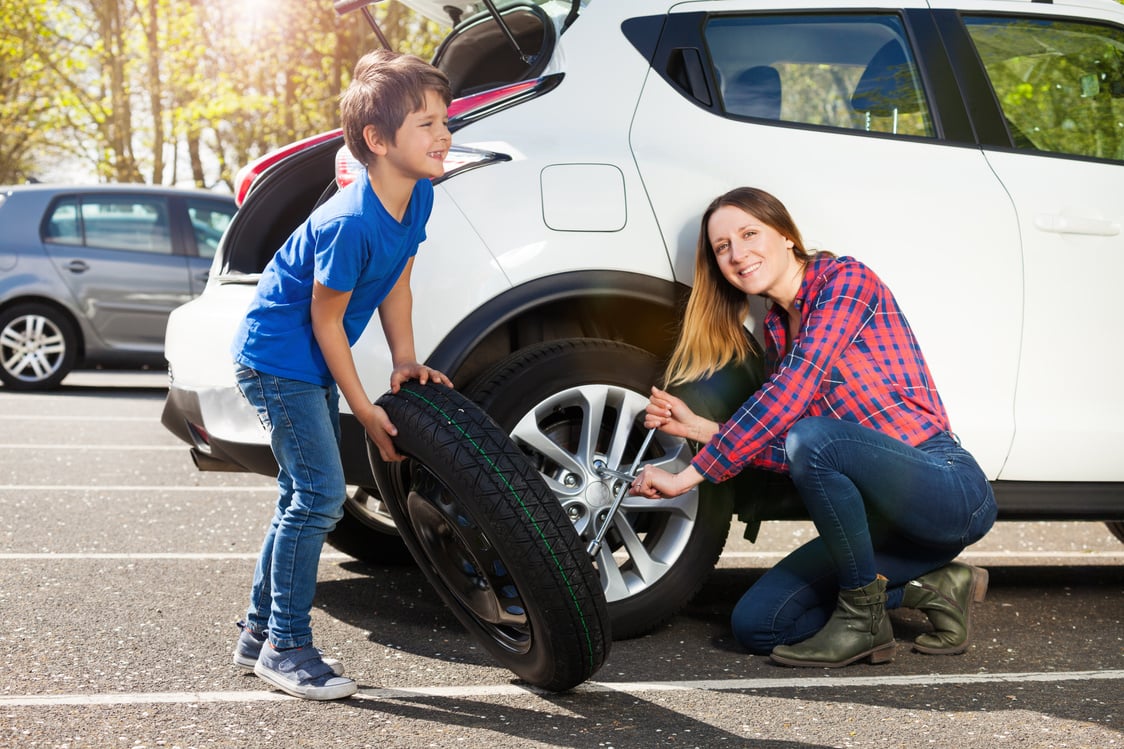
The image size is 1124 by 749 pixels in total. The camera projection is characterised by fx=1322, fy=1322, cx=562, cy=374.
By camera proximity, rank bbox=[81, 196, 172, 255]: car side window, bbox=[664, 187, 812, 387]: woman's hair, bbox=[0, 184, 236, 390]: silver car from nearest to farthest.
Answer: bbox=[664, 187, 812, 387]: woman's hair, bbox=[0, 184, 236, 390]: silver car, bbox=[81, 196, 172, 255]: car side window

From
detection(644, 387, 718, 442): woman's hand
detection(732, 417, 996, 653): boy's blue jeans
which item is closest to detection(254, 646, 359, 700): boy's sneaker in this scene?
detection(644, 387, 718, 442): woman's hand

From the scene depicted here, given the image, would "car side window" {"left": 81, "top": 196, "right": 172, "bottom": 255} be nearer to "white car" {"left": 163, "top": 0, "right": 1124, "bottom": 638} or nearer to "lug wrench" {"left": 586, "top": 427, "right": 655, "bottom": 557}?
"white car" {"left": 163, "top": 0, "right": 1124, "bottom": 638}

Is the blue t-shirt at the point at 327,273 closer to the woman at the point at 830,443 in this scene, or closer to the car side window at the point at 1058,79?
the woman at the point at 830,443

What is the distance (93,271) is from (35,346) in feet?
2.52

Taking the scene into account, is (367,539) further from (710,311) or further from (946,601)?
(946,601)

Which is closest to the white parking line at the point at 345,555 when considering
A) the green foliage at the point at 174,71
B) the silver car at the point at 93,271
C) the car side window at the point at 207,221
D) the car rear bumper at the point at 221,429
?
the car rear bumper at the point at 221,429

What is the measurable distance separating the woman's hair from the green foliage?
→ 637 inches

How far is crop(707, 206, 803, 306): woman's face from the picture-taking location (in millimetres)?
3484

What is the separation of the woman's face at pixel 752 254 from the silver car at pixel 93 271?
24.9 feet

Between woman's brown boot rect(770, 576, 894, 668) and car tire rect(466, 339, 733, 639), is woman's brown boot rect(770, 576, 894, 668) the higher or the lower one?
the lower one

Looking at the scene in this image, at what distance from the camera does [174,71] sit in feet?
73.9

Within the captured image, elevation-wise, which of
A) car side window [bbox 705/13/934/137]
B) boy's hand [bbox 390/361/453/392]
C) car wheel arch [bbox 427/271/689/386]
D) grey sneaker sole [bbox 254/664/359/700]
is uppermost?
car side window [bbox 705/13/934/137]

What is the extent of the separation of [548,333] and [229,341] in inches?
36.0

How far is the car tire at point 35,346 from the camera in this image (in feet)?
34.2
